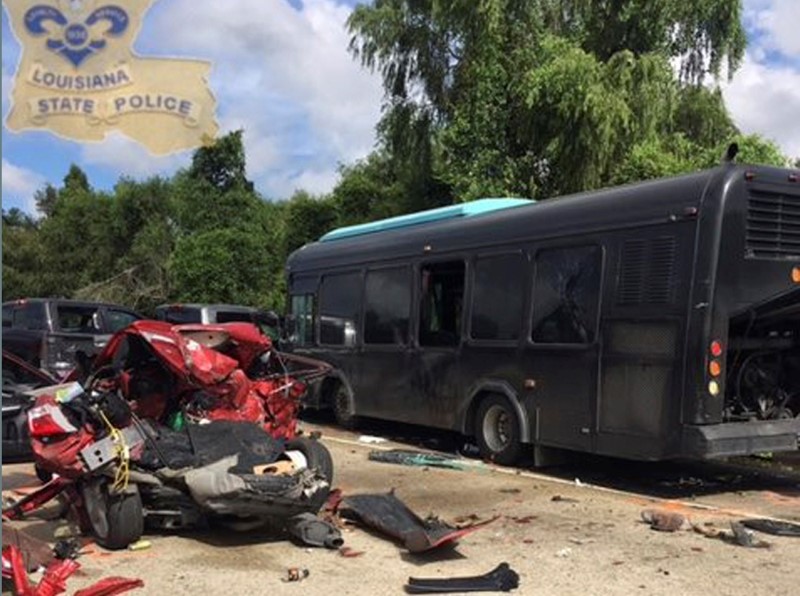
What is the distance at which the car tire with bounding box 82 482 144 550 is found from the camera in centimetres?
683

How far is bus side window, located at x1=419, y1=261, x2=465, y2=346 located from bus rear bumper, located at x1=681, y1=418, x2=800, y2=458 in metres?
3.76

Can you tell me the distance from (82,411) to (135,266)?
3302 cm

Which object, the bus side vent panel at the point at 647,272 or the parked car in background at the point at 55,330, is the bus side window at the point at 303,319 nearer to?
the parked car in background at the point at 55,330

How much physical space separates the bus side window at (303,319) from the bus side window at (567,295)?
18.2 feet

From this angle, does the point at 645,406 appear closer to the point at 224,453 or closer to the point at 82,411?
the point at 224,453

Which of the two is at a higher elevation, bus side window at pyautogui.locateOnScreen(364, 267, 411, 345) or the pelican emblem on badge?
the pelican emblem on badge

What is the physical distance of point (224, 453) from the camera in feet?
23.8

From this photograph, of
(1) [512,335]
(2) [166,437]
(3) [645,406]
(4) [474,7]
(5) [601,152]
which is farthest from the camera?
(4) [474,7]

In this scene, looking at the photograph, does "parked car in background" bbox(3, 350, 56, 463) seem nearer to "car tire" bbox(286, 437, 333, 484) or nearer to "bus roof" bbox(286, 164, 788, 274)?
"car tire" bbox(286, 437, 333, 484)

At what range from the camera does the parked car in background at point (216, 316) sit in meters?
16.2

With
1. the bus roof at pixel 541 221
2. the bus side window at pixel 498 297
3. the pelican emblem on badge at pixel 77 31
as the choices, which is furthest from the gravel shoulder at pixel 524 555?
the pelican emblem on badge at pixel 77 31

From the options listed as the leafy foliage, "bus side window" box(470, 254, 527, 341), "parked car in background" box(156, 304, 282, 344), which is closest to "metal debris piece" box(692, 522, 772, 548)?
"bus side window" box(470, 254, 527, 341)

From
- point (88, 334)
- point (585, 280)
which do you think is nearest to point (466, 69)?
point (88, 334)

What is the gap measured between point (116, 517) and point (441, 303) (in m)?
6.10
